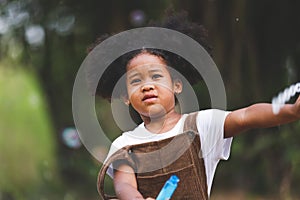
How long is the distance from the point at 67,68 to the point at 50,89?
0.53ft

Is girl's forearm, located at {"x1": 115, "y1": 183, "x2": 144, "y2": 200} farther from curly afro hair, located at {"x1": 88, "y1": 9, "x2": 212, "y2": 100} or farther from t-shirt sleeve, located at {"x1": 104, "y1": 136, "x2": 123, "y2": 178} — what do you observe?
curly afro hair, located at {"x1": 88, "y1": 9, "x2": 212, "y2": 100}

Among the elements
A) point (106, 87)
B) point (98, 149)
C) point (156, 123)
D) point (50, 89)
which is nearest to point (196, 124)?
point (156, 123)

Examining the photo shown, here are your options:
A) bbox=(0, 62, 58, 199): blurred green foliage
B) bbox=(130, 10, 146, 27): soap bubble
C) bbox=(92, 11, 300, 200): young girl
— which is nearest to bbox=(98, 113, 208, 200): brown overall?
bbox=(92, 11, 300, 200): young girl

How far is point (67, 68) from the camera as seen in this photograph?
10.2 ft

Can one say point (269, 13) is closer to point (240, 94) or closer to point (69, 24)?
point (240, 94)

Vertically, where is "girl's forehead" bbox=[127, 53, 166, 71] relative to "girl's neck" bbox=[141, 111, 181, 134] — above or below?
above

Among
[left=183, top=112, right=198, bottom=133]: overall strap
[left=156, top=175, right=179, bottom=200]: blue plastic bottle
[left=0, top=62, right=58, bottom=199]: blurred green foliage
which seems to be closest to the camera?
[left=156, top=175, right=179, bottom=200]: blue plastic bottle

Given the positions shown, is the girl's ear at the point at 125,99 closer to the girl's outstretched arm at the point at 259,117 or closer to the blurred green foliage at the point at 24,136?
the girl's outstretched arm at the point at 259,117

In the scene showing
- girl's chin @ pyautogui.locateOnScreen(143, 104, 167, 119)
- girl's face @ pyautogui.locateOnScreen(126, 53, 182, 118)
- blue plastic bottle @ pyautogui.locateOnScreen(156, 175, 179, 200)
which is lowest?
blue plastic bottle @ pyautogui.locateOnScreen(156, 175, 179, 200)

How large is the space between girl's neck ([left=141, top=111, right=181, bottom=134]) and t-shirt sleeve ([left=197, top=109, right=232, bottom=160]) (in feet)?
0.12

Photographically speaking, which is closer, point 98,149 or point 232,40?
point 98,149

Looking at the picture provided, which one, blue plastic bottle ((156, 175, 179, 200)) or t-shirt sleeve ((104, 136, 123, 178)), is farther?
t-shirt sleeve ((104, 136, 123, 178))

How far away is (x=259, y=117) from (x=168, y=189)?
0.15 meters

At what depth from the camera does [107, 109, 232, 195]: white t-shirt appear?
102 centimetres
